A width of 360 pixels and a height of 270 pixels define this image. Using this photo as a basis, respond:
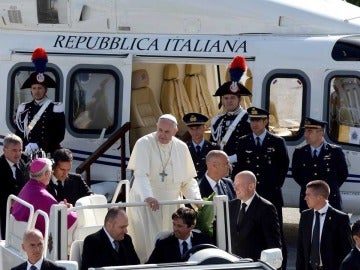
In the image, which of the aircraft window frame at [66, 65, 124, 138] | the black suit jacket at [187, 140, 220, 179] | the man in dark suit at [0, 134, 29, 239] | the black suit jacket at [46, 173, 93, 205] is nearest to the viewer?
the black suit jacket at [46, 173, 93, 205]

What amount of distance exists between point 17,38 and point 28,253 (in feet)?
22.9

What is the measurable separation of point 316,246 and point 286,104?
4.09 meters

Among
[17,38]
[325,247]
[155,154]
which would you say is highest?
[17,38]

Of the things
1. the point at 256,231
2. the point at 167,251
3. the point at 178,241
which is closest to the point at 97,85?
the point at 256,231

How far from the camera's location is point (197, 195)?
469 inches

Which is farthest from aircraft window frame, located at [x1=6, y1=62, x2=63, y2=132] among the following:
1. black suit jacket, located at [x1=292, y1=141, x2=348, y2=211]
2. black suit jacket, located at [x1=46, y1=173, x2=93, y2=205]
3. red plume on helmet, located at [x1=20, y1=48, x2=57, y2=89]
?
black suit jacket, located at [x1=292, y1=141, x2=348, y2=211]

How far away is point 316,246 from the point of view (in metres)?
11.4

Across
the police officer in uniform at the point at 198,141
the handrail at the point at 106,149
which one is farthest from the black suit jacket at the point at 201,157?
the handrail at the point at 106,149

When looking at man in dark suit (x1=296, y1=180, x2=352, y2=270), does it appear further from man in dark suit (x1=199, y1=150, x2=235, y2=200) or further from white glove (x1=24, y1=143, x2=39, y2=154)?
white glove (x1=24, y1=143, x2=39, y2=154)

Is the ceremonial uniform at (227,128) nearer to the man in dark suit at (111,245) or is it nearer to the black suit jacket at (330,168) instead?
the black suit jacket at (330,168)

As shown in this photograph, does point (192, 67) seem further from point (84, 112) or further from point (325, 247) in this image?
point (325, 247)

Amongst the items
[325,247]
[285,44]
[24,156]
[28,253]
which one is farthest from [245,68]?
[28,253]

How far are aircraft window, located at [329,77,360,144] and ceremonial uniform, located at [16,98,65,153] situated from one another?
3257 millimetres

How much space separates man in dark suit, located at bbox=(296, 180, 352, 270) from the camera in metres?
11.4
